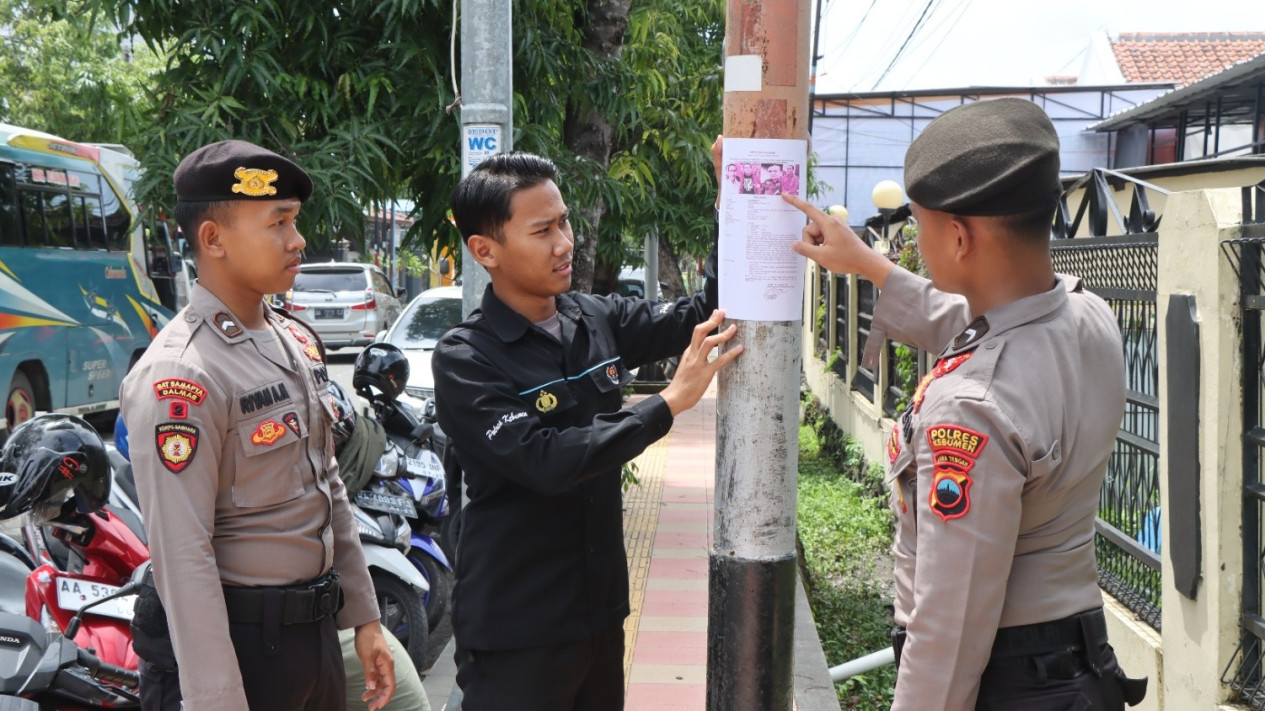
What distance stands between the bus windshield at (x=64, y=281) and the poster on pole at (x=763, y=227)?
9.40m

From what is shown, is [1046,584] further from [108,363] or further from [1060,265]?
[108,363]

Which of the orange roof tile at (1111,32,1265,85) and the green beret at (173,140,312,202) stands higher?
the orange roof tile at (1111,32,1265,85)

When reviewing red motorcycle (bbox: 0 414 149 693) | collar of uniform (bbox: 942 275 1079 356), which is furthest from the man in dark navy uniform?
red motorcycle (bbox: 0 414 149 693)

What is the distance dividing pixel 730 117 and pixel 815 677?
9.58 ft

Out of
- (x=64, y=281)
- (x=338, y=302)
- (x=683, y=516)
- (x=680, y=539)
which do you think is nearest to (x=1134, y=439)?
(x=680, y=539)

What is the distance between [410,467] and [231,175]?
3303mm

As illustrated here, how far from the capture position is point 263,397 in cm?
240

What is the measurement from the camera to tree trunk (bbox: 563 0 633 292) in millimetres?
6469

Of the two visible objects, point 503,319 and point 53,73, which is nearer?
point 503,319

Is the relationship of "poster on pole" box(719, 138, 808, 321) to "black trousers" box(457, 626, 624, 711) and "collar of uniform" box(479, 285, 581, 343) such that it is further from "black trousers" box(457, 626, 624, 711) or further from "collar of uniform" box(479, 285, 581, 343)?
"black trousers" box(457, 626, 624, 711)

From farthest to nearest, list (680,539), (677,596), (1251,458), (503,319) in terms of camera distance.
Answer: (680,539)
(677,596)
(1251,458)
(503,319)

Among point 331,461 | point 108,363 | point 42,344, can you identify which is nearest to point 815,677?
point 331,461

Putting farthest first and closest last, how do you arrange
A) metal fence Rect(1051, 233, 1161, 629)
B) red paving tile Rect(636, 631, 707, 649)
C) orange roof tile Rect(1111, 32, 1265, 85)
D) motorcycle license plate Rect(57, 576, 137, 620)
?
orange roof tile Rect(1111, 32, 1265, 85), red paving tile Rect(636, 631, 707, 649), metal fence Rect(1051, 233, 1161, 629), motorcycle license plate Rect(57, 576, 137, 620)

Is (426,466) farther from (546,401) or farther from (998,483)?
(998,483)
